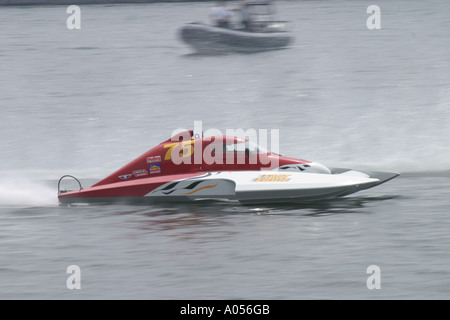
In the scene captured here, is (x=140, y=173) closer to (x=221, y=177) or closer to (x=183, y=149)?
(x=183, y=149)

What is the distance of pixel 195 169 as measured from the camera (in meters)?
12.9

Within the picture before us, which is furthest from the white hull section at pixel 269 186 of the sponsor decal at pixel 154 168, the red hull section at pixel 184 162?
the sponsor decal at pixel 154 168

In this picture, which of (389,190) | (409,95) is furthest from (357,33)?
(389,190)

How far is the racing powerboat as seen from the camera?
12.3m

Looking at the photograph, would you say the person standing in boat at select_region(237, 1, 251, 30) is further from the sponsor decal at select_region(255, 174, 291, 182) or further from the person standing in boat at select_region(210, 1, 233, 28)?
the sponsor decal at select_region(255, 174, 291, 182)

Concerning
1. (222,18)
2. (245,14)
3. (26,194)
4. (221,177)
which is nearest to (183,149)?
(221,177)

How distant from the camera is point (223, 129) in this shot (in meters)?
21.5

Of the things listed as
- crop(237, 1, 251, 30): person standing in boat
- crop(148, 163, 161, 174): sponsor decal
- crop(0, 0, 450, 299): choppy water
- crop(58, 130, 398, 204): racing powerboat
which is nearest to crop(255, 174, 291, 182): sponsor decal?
crop(58, 130, 398, 204): racing powerboat

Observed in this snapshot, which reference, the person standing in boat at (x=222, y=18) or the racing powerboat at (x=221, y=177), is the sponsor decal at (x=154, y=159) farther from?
the person standing in boat at (x=222, y=18)

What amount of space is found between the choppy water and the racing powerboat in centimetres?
27

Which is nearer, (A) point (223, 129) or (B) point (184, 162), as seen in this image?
(B) point (184, 162)

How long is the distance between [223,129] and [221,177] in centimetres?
898

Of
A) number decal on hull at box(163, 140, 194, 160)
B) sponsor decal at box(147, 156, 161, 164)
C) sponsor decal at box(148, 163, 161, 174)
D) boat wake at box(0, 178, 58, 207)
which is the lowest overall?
boat wake at box(0, 178, 58, 207)
